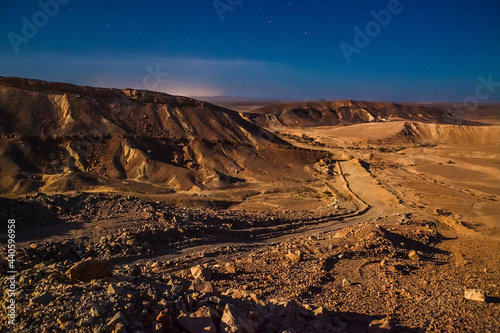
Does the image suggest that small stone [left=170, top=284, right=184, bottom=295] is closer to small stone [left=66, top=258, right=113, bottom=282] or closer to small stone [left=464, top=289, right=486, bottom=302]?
small stone [left=66, top=258, right=113, bottom=282]

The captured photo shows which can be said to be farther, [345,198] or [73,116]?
[73,116]

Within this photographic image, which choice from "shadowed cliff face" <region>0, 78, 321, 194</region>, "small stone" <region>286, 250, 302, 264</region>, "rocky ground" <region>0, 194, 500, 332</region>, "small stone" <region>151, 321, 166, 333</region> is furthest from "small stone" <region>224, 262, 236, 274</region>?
"shadowed cliff face" <region>0, 78, 321, 194</region>

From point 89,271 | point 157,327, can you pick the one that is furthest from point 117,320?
point 89,271

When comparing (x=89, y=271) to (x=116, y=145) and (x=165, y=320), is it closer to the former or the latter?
(x=165, y=320)

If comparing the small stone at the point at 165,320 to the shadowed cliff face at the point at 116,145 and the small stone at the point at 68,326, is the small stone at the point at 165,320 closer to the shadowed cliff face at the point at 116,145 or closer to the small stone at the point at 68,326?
the small stone at the point at 68,326

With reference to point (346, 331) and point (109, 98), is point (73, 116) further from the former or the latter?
point (346, 331)

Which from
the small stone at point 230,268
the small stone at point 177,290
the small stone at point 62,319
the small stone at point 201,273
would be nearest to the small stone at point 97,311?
the small stone at point 62,319

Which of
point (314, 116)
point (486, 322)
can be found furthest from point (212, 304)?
point (314, 116)

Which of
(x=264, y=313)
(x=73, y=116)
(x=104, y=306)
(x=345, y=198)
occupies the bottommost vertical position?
(x=345, y=198)
